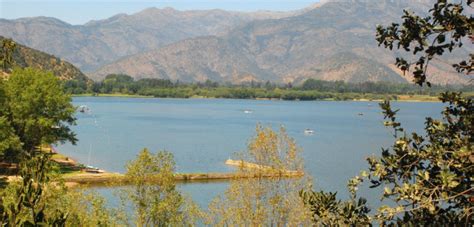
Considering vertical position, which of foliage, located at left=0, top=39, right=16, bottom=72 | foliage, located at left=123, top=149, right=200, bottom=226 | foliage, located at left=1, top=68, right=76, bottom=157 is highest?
foliage, located at left=0, top=39, right=16, bottom=72

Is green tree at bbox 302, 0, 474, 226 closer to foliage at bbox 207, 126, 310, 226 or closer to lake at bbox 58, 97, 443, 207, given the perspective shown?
foliage at bbox 207, 126, 310, 226

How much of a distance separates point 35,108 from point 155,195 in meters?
35.6

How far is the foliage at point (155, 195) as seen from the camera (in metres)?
33.9

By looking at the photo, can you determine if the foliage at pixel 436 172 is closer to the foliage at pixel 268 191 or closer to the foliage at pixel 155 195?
the foliage at pixel 268 191

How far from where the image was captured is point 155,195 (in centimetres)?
3506

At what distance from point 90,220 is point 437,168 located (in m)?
23.1

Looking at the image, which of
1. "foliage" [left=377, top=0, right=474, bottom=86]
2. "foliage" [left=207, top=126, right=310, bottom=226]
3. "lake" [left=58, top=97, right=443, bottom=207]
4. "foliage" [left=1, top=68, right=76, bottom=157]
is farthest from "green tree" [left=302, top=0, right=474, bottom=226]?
"foliage" [left=1, top=68, right=76, bottom=157]

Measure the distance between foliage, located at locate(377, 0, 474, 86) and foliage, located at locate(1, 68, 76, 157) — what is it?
57.1m

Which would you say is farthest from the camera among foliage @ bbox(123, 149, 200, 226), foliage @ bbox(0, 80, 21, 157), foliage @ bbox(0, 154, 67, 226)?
foliage @ bbox(0, 80, 21, 157)

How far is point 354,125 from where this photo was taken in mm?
176625

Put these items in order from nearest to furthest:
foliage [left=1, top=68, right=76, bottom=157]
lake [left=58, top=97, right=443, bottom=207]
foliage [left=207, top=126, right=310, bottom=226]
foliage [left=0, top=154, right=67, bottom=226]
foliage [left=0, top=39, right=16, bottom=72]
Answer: foliage [left=0, top=154, right=67, bottom=226] → foliage [left=0, top=39, right=16, bottom=72] → foliage [left=207, top=126, right=310, bottom=226] → foliage [left=1, top=68, right=76, bottom=157] → lake [left=58, top=97, right=443, bottom=207]

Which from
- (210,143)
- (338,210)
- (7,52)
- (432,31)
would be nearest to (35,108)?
(7,52)

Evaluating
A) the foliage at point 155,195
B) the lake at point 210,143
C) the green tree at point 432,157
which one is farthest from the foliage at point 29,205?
the lake at point 210,143

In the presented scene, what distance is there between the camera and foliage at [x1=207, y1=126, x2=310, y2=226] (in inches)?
1068
